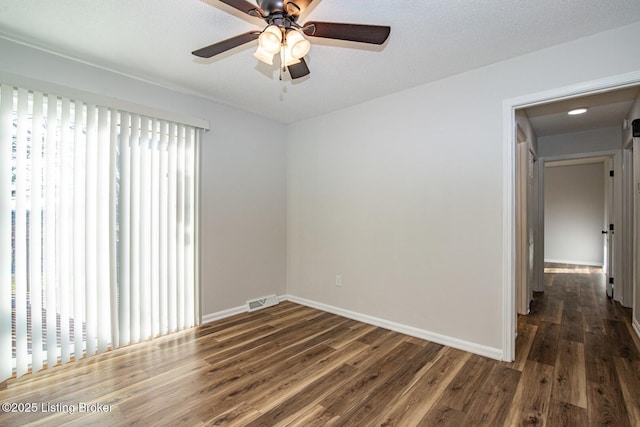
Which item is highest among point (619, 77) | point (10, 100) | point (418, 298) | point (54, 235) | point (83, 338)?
point (619, 77)

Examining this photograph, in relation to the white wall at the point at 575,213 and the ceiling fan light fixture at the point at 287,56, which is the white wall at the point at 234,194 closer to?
the ceiling fan light fixture at the point at 287,56

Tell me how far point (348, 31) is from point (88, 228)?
101 inches

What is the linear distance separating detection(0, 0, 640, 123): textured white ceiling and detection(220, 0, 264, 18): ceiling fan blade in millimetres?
117

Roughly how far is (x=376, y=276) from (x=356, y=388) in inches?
53.8

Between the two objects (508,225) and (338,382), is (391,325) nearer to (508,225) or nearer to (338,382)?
(338,382)

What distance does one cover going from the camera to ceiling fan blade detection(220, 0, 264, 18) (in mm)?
1433

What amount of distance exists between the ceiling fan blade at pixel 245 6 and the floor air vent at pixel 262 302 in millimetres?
3138

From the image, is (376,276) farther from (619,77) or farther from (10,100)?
(10,100)

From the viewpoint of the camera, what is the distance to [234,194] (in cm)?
355

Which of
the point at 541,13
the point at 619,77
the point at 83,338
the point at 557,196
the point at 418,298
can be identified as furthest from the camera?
the point at 557,196

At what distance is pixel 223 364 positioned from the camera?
2381 millimetres

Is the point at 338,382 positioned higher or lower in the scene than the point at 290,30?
lower

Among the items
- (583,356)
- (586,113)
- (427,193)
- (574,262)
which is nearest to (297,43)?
(427,193)

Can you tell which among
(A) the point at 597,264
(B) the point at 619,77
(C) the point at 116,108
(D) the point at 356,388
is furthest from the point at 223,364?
(A) the point at 597,264
